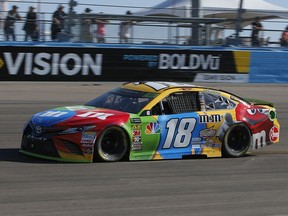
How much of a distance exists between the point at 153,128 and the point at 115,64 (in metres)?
12.1

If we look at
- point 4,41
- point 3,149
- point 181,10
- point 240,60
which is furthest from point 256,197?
point 181,10

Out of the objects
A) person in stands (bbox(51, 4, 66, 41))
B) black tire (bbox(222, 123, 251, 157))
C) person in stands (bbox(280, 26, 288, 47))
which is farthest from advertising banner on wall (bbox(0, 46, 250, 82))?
black tire (bbox(222, 123, 251, 157))

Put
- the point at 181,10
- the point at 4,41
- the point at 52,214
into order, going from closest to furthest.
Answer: the point at 52,214 < the point at 4,41 < the point at 181,10

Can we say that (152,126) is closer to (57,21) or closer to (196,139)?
(196,139)

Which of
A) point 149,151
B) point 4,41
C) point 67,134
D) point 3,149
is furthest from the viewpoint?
point 4,41

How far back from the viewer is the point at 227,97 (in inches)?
406

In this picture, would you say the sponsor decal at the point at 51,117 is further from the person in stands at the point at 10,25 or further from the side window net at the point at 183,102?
the person in stands at the point at 10,25

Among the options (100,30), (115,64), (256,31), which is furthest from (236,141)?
(256,31)

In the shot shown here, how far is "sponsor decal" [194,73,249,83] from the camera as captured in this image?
72.6 feet

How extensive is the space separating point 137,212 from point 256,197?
1.72m

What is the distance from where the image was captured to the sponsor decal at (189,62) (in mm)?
21703

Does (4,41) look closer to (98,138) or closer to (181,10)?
(181,10)

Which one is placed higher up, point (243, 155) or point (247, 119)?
point (247, 119)

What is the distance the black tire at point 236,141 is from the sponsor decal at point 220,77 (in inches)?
472
